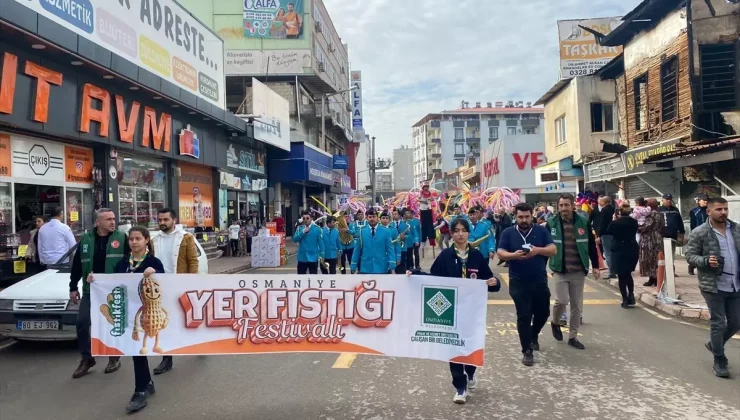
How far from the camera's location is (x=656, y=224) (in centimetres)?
1095

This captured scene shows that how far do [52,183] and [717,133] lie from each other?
16.4 m

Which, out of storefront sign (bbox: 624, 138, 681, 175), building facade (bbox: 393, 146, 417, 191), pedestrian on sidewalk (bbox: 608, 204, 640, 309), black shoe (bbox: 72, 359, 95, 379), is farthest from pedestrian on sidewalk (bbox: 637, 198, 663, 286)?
building facade (bbox: 393, 146, 417, 191)

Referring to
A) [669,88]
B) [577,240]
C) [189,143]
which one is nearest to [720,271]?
[577,240]

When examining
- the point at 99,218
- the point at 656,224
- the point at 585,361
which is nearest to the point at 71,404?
the point at 99,218

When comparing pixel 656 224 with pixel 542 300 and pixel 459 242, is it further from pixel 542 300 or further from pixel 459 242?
pixel 459 242

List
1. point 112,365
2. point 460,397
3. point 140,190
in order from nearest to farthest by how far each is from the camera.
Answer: point 460,397 → point 112,365 → point 140,190

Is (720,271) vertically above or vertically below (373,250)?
below

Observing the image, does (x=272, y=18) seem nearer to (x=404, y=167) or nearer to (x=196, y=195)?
(x=196, y=195)

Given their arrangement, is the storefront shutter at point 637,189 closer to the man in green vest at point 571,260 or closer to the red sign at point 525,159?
the man in green vest at point 571,260

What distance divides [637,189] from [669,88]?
391 centimetres

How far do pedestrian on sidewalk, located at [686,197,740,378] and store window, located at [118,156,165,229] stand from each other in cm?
1390

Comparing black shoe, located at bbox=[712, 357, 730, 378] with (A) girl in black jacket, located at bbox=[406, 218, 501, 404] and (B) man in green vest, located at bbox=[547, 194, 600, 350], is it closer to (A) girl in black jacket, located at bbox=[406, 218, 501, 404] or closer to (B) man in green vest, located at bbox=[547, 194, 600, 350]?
(B) man in green vest, located at bbox=[547, 194, 600, 350]

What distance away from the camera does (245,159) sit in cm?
2503

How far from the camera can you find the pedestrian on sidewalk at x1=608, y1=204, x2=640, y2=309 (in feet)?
29.0
